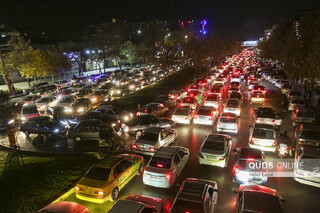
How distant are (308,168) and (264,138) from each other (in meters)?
3.62

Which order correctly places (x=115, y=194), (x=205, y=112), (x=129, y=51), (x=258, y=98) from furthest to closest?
(x=129, y=51)
(x=258, y=98)
(x=205, y=112)
(x=115, y=194)

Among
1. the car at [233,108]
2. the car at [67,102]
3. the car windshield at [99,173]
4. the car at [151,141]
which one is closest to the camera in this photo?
the car windshield at [99,173]

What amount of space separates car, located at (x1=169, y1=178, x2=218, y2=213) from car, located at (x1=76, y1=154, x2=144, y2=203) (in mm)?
A: 2742

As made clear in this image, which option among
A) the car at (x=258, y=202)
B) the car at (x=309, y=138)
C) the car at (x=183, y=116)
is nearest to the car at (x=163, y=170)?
the car at (x=258, y=202)

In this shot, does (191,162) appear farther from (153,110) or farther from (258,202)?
(153,110)

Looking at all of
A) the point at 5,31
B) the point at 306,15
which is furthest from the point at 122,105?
the point at 5,31

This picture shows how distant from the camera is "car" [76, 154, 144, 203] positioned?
8.91 metres

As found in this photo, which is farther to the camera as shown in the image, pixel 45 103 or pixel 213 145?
pixel 45 103

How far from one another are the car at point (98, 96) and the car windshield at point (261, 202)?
23104 millimetres

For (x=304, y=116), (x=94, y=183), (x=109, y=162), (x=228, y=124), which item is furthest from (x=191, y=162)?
(x=304, y=116)

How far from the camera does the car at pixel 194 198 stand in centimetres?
736

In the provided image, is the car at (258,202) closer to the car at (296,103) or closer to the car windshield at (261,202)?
the car windshield at (261,202)

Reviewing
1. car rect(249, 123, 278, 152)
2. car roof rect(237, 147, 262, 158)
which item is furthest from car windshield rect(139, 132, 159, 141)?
car rect(249, 123, 278, 152)

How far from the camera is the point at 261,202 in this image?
7.44 m
